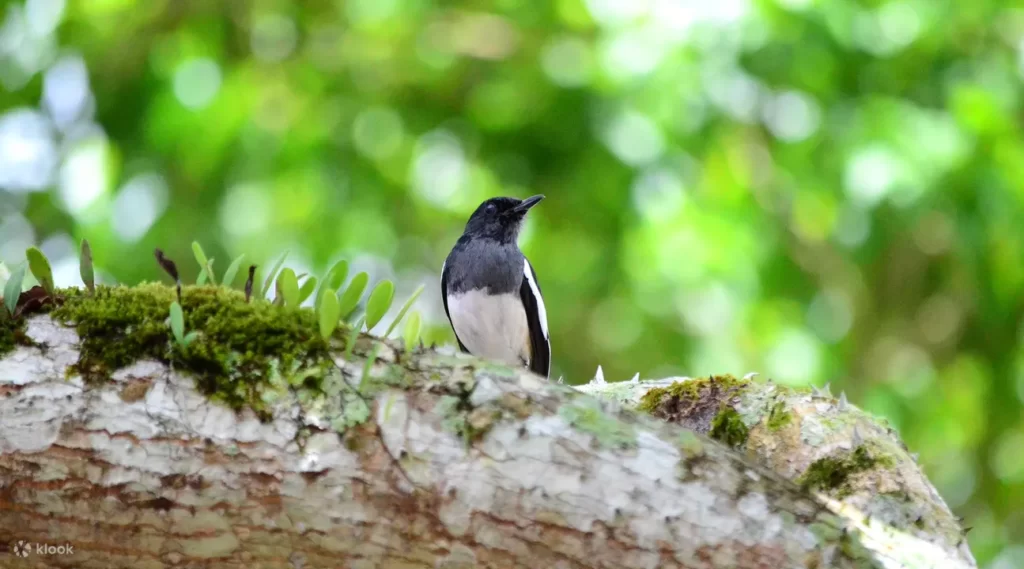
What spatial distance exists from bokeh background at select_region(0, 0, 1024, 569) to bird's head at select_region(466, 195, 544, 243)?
2.95 ft

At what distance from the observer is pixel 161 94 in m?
6.11

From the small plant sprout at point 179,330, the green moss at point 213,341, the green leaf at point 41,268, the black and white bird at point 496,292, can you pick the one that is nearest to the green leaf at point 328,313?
the green moss at point 213,341

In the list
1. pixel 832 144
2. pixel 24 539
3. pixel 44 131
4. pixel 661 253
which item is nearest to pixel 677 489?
pixel 24 539

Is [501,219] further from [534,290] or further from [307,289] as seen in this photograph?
[307,289]

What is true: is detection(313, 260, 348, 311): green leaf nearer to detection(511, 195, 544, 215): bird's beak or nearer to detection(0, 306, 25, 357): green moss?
detection(0, 306, 25, 357): green moss

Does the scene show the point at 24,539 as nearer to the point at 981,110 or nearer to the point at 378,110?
the point at 378,110

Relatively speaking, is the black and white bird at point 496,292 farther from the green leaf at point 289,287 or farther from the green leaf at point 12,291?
the green leaf at point 12,291

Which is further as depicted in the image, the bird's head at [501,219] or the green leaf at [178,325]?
the bird's head at [501,219]

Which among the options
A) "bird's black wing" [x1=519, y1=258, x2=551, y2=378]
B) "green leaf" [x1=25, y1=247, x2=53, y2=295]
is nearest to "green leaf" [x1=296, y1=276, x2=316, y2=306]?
"green leaf" [x1=25, y1=247, x2=53, y2=295]

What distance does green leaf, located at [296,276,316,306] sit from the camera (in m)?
2.05

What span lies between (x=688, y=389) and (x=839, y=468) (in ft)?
1.88

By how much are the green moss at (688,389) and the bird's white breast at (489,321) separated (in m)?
2.08

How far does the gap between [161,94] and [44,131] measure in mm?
1316

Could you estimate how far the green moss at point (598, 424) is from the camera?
1766 millimetres
